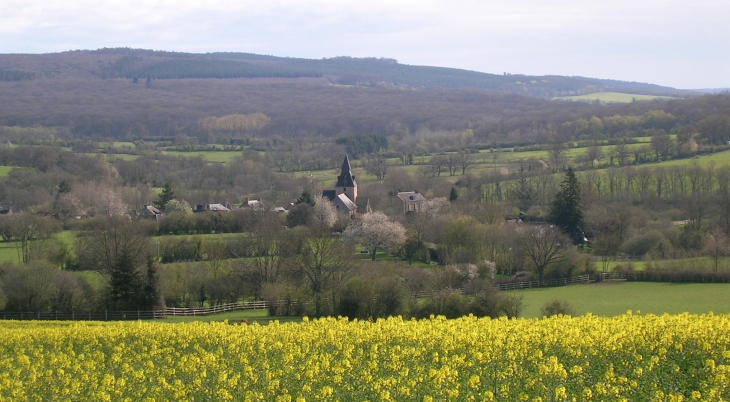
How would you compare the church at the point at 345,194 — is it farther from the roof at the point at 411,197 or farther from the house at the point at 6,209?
the house at the point at 6,209

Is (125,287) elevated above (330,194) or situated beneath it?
elevated above

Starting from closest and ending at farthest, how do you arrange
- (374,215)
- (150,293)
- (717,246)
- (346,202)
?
(150,293), (717,246), (374,215), (346,202)

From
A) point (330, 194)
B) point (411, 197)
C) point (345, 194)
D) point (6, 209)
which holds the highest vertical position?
→ point (330, 194)

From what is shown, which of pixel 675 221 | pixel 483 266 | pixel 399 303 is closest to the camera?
pixel 399 303

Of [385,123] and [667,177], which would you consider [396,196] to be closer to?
[667,177]

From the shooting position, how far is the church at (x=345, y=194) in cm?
8038

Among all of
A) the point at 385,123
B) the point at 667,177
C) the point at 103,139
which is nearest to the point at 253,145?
the point at 103,139

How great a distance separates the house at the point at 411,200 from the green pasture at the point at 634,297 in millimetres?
35687

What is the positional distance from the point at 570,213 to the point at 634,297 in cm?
2128

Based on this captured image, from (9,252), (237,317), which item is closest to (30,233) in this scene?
(9,252)

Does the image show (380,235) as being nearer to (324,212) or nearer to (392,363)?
(324,212)

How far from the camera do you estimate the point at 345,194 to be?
84375mm

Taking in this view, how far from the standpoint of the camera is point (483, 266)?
49.0 metres

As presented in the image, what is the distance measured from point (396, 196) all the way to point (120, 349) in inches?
2477
